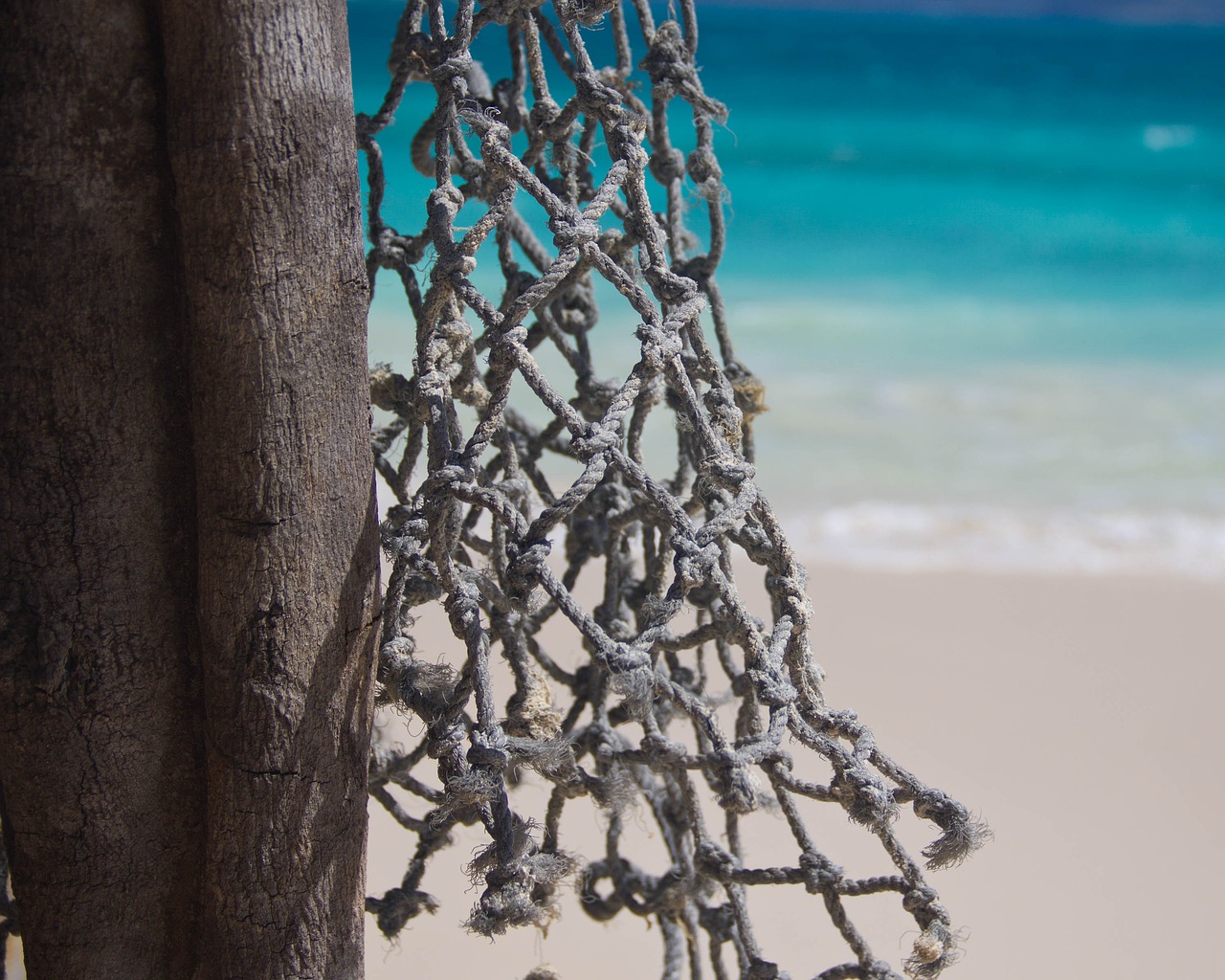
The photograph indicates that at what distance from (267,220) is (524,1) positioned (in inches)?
10.3

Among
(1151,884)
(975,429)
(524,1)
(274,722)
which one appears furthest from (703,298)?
(975,429)

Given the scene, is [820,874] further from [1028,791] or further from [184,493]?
[1028,791]

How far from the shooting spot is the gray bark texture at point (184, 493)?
1.80 ft

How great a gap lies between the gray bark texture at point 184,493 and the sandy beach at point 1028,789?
0.43 meters

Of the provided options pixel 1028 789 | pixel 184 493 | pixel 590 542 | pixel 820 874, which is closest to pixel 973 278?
pixel 1028 789

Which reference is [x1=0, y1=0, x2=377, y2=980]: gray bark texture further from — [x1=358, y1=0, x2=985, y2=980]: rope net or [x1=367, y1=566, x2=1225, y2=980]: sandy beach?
[x1=367, y1=566, x2=1225, y2=980]: sandy beach

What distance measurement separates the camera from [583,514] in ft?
3.03

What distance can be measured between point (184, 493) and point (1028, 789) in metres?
1.41

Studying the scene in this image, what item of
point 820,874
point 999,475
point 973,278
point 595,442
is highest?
Answer: point 973,278

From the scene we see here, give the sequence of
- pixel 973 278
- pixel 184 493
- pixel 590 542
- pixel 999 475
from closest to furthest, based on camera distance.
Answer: pixel 184 493 < pixel 590 542 < pixel 999 475 < pixel 973 278

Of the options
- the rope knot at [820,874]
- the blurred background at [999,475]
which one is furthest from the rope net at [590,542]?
the blurred background at [999,475]

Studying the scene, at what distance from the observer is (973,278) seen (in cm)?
675

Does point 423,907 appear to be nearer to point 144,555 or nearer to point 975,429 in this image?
point 144,555

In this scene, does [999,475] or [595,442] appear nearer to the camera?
[595,442]
